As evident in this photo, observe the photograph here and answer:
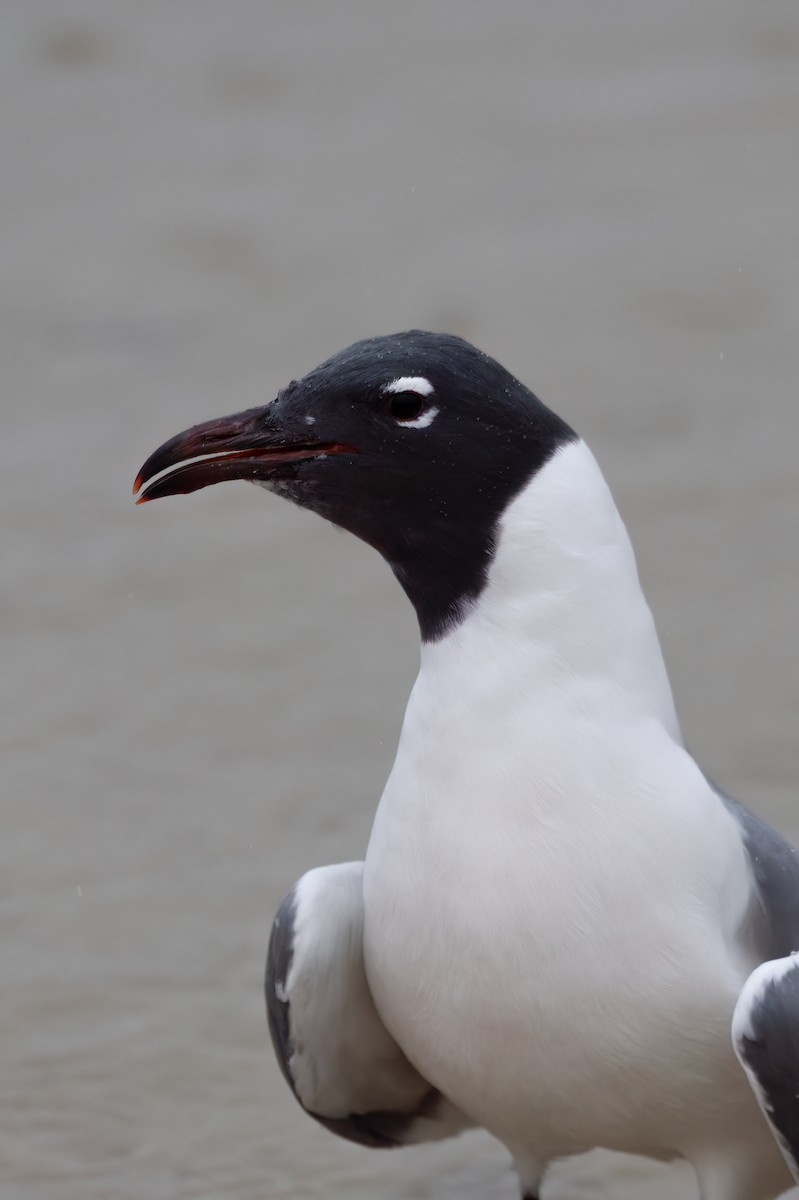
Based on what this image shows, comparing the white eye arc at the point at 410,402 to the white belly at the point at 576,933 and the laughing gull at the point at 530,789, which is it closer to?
the laughing gull at the point at 530,789

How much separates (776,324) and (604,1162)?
3.74m

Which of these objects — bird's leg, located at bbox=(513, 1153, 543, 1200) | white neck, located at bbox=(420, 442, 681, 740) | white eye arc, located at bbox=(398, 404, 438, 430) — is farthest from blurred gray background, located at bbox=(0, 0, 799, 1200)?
white eye arc, located at bbox=(398, 404, 438, 430)

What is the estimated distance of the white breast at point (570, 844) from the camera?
2.51 meters

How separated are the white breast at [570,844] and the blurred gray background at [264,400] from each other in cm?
98

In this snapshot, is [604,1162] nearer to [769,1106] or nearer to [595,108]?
[769,1106]

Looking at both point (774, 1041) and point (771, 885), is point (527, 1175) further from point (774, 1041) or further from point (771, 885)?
point (774, 1041)

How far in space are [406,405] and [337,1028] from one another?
96 centimetres

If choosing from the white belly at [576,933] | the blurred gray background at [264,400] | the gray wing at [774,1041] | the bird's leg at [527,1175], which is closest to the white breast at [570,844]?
the white belly at [576,933]

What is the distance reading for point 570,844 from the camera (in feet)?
8.28

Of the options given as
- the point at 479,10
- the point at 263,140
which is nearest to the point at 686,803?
the point at 263,140

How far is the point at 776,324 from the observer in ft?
21.6

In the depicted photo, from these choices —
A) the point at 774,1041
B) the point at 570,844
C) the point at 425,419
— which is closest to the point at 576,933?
the point at 570,844

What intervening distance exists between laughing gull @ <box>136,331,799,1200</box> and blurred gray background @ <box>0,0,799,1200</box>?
36.8 inches

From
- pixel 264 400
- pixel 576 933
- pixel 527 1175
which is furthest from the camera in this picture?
pixel 264 400
